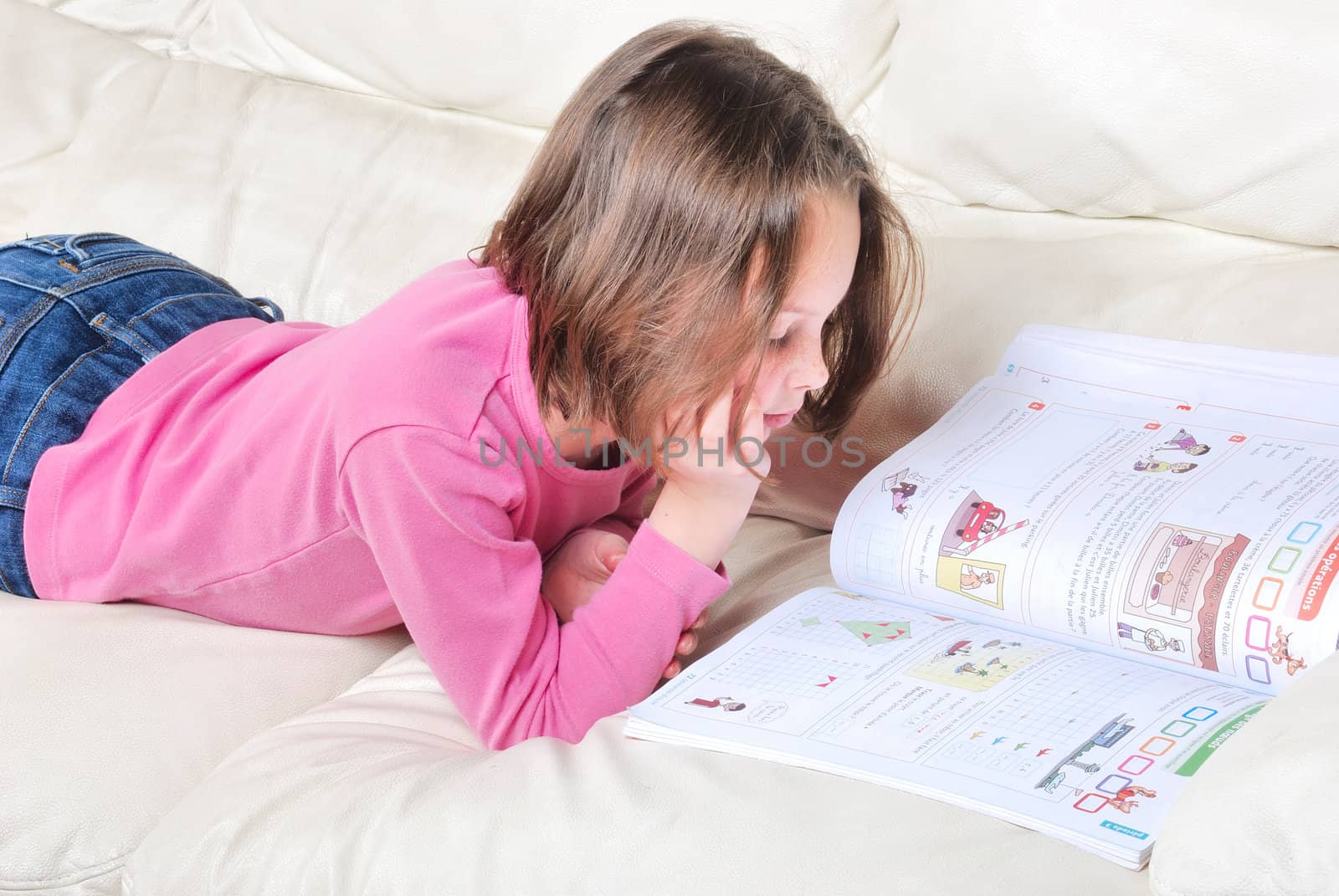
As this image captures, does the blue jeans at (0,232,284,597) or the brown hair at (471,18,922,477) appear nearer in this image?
the brown hair at (471,18,922,477)

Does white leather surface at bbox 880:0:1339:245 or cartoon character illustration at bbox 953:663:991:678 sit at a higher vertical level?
white leather surface at bbox 880:0:1339:245

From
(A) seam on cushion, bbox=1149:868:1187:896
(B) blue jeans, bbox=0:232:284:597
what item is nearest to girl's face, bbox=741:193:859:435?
(A) seam on cushion, bbox=1149:868:1187:896

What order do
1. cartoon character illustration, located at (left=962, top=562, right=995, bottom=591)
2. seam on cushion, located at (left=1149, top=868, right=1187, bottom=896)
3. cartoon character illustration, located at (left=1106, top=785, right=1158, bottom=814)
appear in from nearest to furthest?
1. seam on cushion, located at (left=1149, top=868, right=1187, bottom=896)
2. cartoon character illustration, located at (left=1106, top=785, right=1158, bottom=814)
3. cartoon character illustration, located at (left=962, top=562, right=995, bottom=591)

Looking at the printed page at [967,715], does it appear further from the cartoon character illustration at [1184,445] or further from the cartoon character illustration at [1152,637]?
the cartoon character illustration at [1184,445]

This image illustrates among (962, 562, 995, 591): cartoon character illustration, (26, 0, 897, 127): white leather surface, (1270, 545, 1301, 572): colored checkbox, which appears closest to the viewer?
(1270, 545, 1301, 572): colored checkbox

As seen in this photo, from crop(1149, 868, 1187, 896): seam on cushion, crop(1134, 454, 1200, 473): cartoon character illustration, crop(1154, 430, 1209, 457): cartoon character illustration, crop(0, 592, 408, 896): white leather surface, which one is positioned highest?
crop(1154, 430, 1209, 457): cartoon character illustration

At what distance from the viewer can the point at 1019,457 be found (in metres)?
0.89

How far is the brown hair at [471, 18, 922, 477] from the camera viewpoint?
30.5 inches

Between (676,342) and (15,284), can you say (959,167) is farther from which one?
(15,284)

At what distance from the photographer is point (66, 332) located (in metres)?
1.04

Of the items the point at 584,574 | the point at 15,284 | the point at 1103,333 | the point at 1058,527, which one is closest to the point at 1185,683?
the point at 1058,527

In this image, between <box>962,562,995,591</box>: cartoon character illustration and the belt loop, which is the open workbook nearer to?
<box>962,562,995,591</box>: cartoon character illustration

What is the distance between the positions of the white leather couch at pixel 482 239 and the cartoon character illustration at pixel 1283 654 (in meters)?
0.14

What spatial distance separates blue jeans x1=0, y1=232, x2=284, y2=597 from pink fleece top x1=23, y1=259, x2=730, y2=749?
2cm
